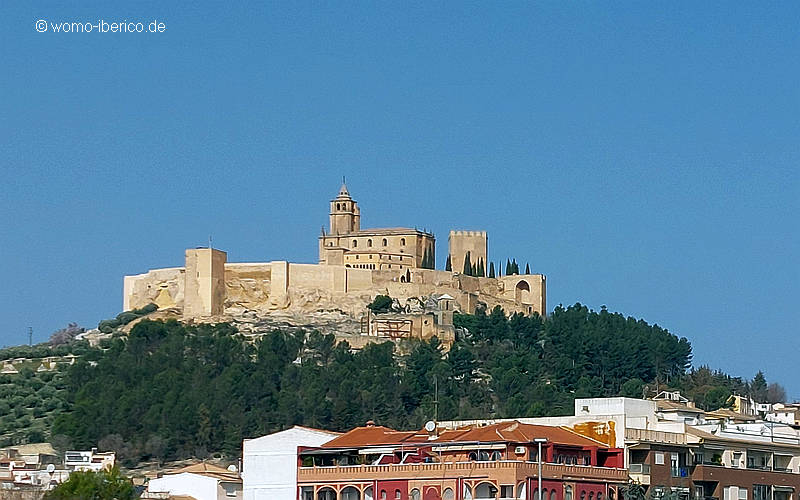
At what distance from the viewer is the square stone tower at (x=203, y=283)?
128 meters

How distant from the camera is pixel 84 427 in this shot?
105 meters

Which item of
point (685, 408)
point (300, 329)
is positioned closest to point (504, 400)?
point (300, 329)

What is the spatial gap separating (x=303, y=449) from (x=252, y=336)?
64.4m

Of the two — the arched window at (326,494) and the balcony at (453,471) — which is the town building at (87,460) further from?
the balcony at (453,471)

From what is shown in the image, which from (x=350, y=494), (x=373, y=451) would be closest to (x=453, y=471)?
(x=373, y=451)

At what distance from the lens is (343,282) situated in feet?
429

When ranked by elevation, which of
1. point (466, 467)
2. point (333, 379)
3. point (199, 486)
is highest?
point (333, 379)

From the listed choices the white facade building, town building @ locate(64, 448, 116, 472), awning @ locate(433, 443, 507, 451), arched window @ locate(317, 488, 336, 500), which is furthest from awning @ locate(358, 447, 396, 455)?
town building @ locate(64, 448, 116, 472)

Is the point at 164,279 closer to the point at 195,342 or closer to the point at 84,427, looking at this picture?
the point at 195,342

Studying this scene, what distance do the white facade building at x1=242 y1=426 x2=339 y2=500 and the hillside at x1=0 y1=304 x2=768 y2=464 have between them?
37.6 meters

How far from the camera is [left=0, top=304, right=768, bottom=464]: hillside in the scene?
105688 mm

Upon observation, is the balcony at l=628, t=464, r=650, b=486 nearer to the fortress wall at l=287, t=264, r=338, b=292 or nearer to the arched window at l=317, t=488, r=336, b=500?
the arched window at l=317, t=488, r=336, b=500

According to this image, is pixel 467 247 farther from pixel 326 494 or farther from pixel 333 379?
pixel 326 494

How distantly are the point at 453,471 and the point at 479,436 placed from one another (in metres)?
1.57
